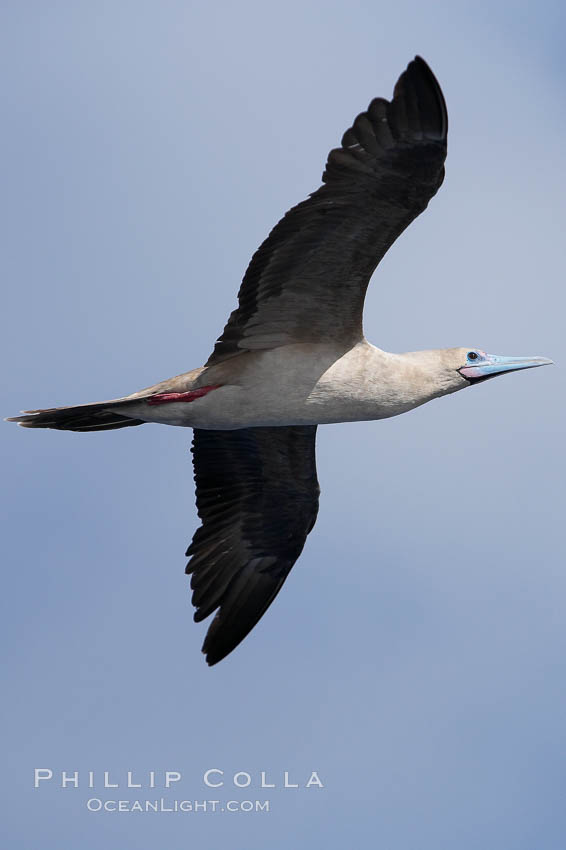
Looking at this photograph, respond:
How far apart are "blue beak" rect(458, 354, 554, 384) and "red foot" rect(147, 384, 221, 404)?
178 cm

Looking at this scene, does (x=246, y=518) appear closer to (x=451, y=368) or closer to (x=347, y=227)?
(x=451, y=368)

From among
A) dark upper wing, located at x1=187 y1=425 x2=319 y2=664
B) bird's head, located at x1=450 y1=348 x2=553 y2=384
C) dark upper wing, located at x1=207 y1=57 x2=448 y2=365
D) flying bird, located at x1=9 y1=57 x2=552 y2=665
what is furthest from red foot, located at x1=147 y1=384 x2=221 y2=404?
bird's head, located at x1=450 y1=348 x2=553 y2=384

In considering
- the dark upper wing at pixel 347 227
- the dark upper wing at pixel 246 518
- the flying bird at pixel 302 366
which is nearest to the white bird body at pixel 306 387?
the flying bird at pixel 302 366

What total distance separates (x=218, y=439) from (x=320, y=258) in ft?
7.82

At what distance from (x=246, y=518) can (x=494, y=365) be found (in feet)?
8.15

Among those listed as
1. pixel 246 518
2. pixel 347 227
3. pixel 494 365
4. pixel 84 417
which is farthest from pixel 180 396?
pixel 494 365

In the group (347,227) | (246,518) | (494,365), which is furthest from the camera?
(246,518)

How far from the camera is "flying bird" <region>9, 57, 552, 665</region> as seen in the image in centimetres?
952

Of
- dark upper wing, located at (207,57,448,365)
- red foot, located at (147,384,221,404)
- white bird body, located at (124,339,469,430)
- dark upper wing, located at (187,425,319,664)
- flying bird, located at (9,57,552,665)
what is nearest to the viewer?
dark upper wing, located at (207,57,448,365)

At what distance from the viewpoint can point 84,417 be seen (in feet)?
35.5

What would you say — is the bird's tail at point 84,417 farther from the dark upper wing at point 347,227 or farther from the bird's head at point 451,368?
the bird's head at point 451,368

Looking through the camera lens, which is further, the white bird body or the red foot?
the red foot

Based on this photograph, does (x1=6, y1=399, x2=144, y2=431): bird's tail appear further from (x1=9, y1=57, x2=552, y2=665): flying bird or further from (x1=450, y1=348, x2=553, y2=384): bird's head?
(x1=450, y1=348, x2=553, y2=384): bird's head

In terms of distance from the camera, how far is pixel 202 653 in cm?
1173
